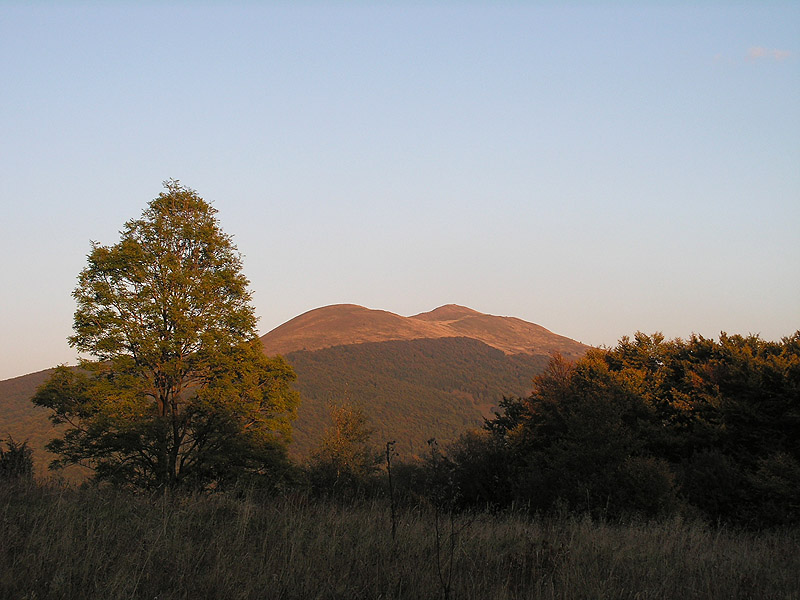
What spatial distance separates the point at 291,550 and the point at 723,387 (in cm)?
3176

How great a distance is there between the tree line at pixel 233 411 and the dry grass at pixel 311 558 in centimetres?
1555

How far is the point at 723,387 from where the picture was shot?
3062 centimetres

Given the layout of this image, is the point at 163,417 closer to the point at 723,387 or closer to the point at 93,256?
the point at 93,256

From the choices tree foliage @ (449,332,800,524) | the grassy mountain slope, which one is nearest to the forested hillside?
the grassy mountain slope

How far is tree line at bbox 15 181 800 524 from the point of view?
23.4 m

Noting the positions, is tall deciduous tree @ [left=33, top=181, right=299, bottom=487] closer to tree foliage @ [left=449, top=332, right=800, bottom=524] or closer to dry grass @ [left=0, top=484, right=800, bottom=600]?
A: tree foliage @ [left=449, top=332, right=800, bottom=524]

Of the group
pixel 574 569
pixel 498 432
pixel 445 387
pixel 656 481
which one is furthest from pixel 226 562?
pixel 445 387

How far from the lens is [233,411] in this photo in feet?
84.5

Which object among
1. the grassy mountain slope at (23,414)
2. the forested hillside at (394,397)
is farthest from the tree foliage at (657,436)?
the forested hillside at (394,397)

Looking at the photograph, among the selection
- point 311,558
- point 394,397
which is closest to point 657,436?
point 311,558

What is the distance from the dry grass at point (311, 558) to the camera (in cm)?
390

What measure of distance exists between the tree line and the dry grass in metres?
15.5

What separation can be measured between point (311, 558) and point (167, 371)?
77.5 feet

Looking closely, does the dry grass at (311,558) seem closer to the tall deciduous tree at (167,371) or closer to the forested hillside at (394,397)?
the tall deciduous tree at (167,371)
